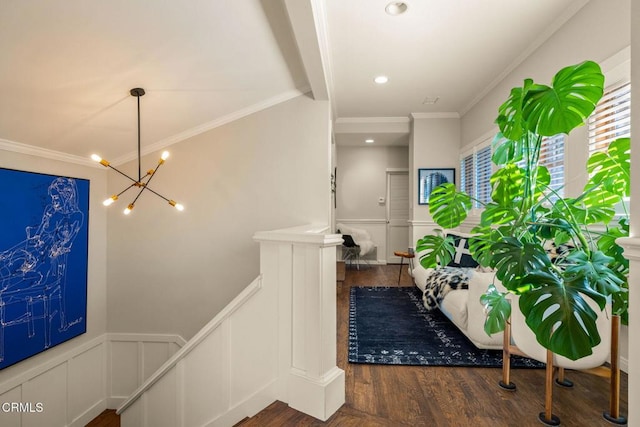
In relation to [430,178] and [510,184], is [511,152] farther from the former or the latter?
[430,178]

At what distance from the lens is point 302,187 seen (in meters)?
3.28

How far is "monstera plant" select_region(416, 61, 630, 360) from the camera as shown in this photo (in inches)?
43.1

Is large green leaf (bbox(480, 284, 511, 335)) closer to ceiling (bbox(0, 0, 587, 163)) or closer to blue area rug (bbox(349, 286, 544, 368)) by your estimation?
blue area rug (bbox(349, 286, 544, 368))

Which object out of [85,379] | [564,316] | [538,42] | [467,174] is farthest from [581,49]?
[85,379]

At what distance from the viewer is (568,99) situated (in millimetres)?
1200

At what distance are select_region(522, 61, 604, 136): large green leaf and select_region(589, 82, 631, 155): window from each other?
123cm

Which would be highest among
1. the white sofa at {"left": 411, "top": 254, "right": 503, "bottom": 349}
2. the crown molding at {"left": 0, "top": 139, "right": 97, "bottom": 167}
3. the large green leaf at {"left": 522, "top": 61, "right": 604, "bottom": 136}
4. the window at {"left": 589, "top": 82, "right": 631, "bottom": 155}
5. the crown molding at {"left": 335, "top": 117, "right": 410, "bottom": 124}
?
the crown molding at {"left": 335, "top": 117, "right": 410, "bottom": 124}

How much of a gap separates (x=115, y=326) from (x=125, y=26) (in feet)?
10.1

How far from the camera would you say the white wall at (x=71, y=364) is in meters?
2.61

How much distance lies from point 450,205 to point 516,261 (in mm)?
676

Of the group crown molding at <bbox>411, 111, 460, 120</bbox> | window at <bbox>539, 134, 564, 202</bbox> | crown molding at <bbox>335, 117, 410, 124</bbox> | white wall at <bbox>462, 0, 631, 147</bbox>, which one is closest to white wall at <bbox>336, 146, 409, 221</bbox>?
crown molding at <bbox>335, 117, 410, 124</bbox>

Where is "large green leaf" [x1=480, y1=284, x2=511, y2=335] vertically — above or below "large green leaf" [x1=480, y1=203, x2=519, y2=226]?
below

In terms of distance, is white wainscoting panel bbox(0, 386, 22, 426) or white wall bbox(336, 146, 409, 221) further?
white wall bbox(336, 146, 409, 221)

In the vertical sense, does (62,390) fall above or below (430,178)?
below
